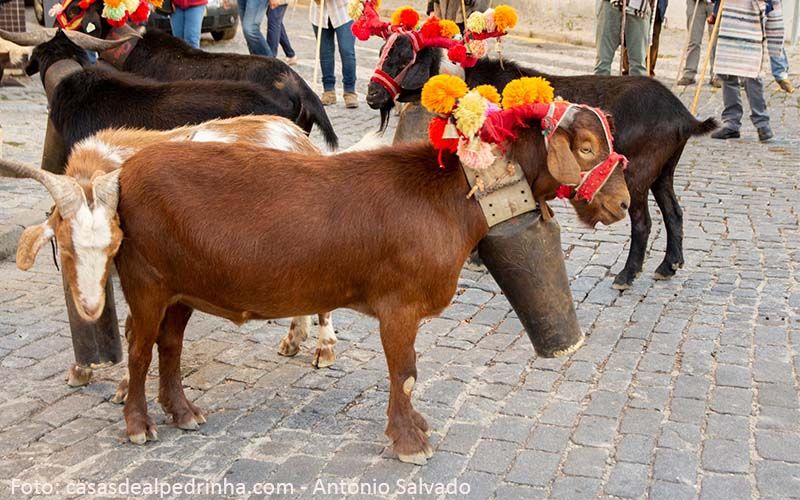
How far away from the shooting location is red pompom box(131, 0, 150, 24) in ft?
25.8

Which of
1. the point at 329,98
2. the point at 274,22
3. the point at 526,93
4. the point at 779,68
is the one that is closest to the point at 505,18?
the point at 526,93

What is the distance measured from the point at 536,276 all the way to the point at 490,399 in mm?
874

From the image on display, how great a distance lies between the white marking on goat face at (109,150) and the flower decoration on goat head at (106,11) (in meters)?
2.99

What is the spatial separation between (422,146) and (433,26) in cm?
290

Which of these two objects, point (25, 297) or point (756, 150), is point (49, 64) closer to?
point (25, 297)

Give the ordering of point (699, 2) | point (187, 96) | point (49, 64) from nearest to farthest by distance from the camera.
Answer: point (187, 96)
point (49, 64)
point (699, 2)

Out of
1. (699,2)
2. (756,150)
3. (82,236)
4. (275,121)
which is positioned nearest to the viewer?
(82,236)

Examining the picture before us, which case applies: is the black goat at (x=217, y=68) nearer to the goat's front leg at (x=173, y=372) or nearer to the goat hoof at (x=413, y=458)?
the goat's front leg at (x=173, y=372)

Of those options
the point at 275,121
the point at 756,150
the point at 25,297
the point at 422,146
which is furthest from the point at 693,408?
the point at 756,150

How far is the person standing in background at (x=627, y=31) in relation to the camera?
11711 mm

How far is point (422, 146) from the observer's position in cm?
452

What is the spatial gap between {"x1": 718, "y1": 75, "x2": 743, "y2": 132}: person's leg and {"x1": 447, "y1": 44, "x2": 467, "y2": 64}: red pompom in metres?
5.44

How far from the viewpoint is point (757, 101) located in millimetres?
11578

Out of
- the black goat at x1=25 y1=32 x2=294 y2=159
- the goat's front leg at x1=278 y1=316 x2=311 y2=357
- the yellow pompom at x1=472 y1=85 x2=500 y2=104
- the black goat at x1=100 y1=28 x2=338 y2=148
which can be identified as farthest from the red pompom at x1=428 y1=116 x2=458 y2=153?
the black goat at x1=100 y1=28 x2=338 y2=148
